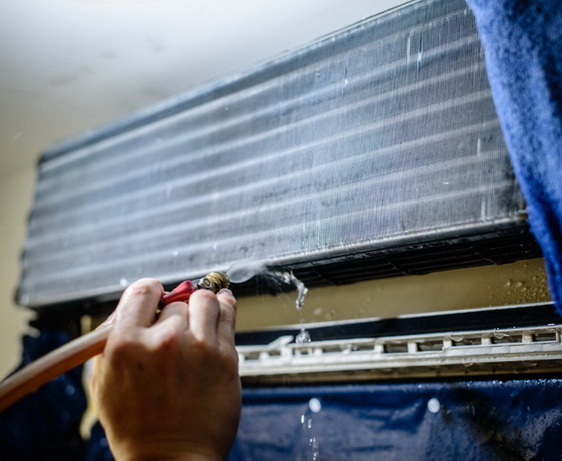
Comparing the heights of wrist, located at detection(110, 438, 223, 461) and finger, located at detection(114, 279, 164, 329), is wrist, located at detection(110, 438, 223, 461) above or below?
below

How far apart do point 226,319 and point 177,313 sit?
10 centimetres

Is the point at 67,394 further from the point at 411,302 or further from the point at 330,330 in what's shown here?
the point at 411,302

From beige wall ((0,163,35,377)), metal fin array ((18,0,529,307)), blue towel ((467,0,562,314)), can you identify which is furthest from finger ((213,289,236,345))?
beige wall ((0,163,35,377))

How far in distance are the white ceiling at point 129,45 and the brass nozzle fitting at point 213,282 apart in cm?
81

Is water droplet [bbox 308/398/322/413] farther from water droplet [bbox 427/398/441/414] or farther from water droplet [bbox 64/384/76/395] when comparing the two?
water droplet [bbox 64/384/76/395]

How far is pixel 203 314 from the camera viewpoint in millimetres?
1005

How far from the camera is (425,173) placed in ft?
4.09

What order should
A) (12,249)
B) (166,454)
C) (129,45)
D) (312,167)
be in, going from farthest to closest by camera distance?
(12,249), (129,45), (312,167), (166,454)

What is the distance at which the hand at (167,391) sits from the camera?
3.03 feet

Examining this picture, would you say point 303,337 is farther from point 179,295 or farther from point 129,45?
point 129,45

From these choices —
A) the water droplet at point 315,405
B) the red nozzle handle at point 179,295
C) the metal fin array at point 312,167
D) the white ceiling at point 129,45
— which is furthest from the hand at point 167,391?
the white ceiling at point 129,45

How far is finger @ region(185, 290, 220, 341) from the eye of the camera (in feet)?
3.20

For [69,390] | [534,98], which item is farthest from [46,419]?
[534,98]

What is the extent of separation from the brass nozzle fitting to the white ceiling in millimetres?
812
